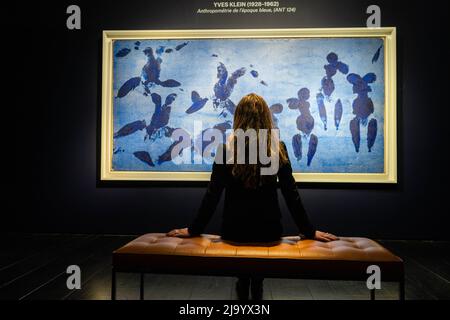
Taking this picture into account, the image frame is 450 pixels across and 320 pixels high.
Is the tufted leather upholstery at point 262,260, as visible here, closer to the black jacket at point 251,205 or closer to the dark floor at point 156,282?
the black jacket at point 251,205

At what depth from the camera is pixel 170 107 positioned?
428 centimetres

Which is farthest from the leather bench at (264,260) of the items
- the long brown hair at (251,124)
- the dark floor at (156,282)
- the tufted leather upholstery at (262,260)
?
the dark floor at (156,282)

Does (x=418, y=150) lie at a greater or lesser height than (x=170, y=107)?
lesser

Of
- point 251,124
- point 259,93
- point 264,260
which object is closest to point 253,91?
point 259,93

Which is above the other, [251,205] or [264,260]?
[251,205]

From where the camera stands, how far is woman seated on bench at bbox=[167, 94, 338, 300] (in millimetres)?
1977

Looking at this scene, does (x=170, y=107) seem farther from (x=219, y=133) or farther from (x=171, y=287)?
(x=171, y=287)

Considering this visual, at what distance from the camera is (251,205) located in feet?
6.59

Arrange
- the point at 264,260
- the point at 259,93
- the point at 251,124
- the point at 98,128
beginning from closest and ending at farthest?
the point at 264,260 → the point at 251,124 → the point at 259,93 → the point at 98,128

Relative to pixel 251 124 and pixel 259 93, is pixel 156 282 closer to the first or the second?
pixel 251 124

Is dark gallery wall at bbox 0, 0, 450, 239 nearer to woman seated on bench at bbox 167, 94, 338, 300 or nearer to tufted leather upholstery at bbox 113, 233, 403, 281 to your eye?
woman seated on bench at bbox 167, 94, 338, 300

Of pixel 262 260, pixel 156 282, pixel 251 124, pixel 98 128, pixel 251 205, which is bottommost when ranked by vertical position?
pixel 156 282
